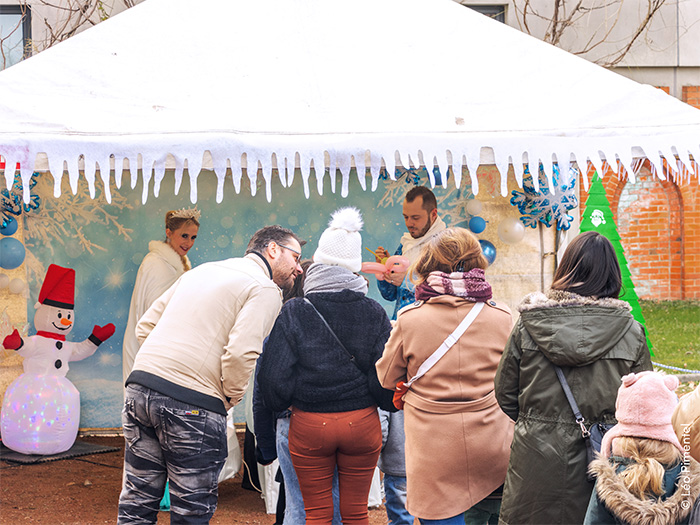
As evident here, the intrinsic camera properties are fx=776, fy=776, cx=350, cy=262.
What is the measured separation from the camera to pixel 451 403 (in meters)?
2.97

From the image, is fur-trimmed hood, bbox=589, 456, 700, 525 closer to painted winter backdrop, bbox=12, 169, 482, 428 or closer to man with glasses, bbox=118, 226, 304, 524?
man with glasses, bbox=118, 226, 304, 524

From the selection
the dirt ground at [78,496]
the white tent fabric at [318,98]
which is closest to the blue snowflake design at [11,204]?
the white tent fabric at [318,98]

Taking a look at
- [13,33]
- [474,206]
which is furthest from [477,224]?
[13,33]

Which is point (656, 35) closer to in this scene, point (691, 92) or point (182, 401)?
point (691, 92)

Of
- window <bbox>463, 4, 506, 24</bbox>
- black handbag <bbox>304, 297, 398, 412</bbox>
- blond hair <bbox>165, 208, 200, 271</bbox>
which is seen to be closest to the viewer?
black handbag <bbox>304, 297, 398, 412</bbox>

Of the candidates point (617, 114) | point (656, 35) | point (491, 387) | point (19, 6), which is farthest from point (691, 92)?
point (491, 387)

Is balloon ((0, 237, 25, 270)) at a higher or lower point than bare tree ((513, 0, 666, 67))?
lower

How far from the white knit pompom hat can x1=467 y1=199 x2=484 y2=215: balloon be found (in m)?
2.92

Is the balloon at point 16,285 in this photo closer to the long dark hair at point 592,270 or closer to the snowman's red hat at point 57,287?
the snowman's red hat at point 57,287

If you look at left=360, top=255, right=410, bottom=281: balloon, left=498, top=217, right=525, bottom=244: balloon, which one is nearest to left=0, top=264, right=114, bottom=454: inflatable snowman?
left=360, top=255, right=410, bottom=281: balloon

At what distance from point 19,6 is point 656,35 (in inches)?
316

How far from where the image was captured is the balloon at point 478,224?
605 cm

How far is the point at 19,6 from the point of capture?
830 cm

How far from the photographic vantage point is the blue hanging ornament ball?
6047 mm
